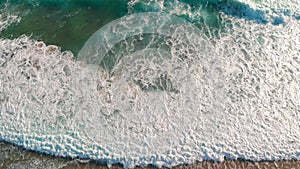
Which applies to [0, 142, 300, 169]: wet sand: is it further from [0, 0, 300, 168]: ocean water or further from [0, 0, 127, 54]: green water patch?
[0, 0, 127, 54]: green water patch

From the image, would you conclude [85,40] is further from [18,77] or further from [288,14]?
[288,14]

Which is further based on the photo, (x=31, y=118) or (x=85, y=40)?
(x=85, y=40)

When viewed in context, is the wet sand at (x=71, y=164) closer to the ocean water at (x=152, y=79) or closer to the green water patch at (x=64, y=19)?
the ocean water at (x=152, y=79)

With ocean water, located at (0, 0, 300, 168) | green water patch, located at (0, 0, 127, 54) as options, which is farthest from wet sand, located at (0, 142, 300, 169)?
green water patch, located at (0, 0, 127, 54)

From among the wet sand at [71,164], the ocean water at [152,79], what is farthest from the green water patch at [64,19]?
the wet sand at [71,164]

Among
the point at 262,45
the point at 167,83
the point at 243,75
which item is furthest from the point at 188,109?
the point at 262,45

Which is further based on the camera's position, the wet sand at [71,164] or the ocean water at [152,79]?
the ocean water at [152,79]
